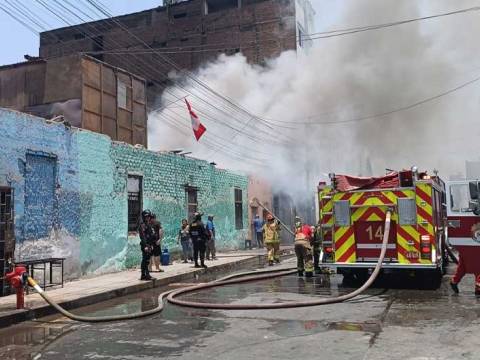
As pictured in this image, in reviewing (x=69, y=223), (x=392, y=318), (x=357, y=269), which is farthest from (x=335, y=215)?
(x=69, y=223)

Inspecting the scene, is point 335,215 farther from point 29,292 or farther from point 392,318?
point 29,292

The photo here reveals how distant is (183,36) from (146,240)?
3352 centimetres

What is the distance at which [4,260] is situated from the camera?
8.87 m

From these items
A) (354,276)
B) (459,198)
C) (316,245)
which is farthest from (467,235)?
(316,245)

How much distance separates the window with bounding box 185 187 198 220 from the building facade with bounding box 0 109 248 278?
200 mm

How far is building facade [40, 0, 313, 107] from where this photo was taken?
3719 centimetres

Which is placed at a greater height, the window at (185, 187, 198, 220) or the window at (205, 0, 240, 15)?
the window at (205, 0, 240, 15)

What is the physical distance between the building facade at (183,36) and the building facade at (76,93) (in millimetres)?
20992

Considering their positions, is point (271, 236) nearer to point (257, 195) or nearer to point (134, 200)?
point (134, 200)

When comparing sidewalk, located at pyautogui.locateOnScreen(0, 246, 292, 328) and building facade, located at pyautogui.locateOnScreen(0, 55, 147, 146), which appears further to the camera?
building facade, located at pyautogui.locateOnScreen(0, 55, 147, 146)

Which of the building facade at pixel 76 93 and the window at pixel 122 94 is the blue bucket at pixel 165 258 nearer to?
the building facade at pixel 76 93

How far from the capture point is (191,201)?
1708cm

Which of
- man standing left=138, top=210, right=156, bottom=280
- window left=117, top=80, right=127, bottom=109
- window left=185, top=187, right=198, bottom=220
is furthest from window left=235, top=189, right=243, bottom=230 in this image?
man standing left=138, top=210, right=156, bottom=280

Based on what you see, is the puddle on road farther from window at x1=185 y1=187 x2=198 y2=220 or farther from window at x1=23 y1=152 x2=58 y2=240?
window at x1=185 y1=187 x2=198 y2=220
